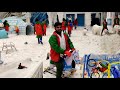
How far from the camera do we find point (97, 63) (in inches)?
149

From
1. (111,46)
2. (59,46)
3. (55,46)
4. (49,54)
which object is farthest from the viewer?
(111,46)

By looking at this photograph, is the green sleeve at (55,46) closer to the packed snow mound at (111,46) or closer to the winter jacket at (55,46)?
the winter jacket at (55,46)

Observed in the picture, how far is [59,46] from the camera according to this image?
3428mm

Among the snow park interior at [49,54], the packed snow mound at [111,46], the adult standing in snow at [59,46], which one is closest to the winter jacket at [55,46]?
the adult standing in snow at [59,46]

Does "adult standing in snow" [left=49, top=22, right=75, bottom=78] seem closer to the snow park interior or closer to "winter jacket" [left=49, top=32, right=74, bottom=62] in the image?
"winter jacket" [left=49, top=32, right=74, bottom=62]

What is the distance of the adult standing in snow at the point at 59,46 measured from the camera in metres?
3.31

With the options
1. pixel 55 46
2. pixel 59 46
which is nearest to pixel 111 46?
pixel 59 46

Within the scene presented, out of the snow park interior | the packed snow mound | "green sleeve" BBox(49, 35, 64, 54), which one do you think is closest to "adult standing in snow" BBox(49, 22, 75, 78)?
"green sleeve" BBox(49, 35, 64, 54)

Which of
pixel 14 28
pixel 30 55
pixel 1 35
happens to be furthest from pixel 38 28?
pixel 14 28

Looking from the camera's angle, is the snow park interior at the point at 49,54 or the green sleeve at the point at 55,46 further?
the snow park interior at the point at 49,54

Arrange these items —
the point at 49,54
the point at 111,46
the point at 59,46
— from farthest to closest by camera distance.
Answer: the point at 111,46
the point at 49,54
the point at 59,46

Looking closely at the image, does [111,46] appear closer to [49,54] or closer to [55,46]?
[49,54]
